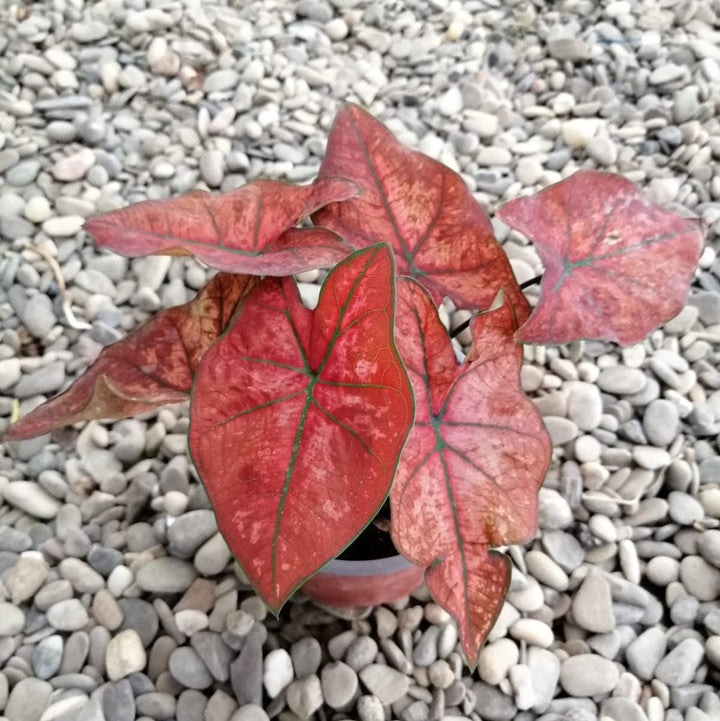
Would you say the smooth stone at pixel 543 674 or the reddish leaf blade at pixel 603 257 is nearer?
the reddish leaf blade at pixel 603 257

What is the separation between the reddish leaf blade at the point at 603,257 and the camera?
946 mm

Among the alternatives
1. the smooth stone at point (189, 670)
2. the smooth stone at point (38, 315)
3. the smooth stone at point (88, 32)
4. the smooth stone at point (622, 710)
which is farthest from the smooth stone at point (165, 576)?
the smooth stone at point (88, 32)

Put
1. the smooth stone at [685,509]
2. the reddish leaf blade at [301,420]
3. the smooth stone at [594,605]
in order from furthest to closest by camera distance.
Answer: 1. the smooth stone at [685,509]
2. the smooth stone at [594,605]
3. the reddish leaf blade at [301,420]

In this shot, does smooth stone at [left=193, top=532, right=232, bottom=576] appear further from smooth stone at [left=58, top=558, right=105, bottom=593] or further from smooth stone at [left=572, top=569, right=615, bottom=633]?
smooth stone at [left=572, top=569, right=615, bottom=633]

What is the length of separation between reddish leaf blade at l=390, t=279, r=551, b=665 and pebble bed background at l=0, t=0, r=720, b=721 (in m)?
0.43

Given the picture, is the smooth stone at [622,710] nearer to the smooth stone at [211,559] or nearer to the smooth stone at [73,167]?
the smooth stone at [211,559]

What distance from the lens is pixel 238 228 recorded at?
97 centimetres

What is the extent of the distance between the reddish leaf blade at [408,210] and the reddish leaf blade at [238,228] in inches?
3.4

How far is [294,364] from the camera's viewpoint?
86 centimetres

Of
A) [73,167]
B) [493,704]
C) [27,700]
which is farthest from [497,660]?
[73,167]

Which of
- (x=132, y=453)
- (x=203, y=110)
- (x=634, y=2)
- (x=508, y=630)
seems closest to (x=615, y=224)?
(x=508, y=630)

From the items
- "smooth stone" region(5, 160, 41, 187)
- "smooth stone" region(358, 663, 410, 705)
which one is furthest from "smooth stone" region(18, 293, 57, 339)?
"smooth stone" region(358, 663, 410, 705)

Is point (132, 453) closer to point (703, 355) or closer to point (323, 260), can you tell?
point (323, 260)

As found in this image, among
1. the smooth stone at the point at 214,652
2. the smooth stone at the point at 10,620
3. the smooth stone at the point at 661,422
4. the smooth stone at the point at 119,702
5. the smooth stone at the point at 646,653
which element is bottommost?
the smooth stone at the point at 10,620
